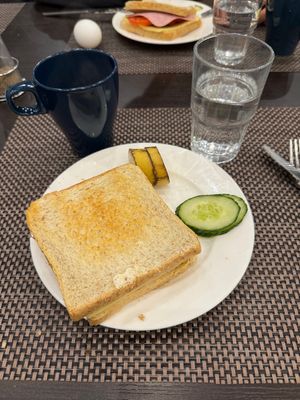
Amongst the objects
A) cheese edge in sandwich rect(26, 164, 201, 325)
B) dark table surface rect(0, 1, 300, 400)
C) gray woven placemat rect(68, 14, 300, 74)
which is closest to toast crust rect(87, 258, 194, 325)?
cheese edge in sandwich rect(26, 164, 201, 325)

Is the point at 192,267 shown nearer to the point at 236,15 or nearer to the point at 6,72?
the point at 6,72

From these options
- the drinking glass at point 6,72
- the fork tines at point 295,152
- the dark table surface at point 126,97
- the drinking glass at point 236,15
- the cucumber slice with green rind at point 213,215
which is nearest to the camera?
the dark table surface at point 126,97

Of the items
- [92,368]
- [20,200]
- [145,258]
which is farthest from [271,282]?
[20,200]

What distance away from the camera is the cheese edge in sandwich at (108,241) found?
1.94ft

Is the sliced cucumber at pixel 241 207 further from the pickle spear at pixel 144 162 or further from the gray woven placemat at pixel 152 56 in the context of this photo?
the gray woven placemat at pixel 152 56

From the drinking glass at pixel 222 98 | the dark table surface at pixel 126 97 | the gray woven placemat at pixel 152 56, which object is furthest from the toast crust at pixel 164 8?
the drinking glass at pixel 222 98

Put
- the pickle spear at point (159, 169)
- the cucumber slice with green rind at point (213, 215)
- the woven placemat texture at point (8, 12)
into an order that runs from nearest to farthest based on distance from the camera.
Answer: the cucumber slice with green rind at point (213, 215), the pickle spear at point (159, 169), the woven placemat texture at point (8, 12)

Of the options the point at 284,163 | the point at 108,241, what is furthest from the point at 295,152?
the point at 108,241

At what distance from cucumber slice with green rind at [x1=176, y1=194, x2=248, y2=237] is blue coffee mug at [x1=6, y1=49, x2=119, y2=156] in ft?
1.05

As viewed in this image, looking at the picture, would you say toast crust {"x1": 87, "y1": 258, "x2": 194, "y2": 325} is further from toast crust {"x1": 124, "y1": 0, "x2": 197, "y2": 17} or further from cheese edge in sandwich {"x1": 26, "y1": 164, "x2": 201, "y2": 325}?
toast crust {"x1": 124, "y1": 0, "x2": 197, "y2": 17}

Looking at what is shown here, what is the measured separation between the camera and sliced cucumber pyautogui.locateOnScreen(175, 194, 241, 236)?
0.69m

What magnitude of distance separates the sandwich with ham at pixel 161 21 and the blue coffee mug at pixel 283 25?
0.32 metres

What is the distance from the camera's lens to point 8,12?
1.72m

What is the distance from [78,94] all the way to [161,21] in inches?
31.9
